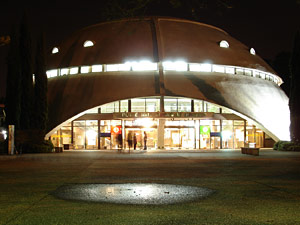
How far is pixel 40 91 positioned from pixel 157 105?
11.5m

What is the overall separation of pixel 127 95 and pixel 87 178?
24831 mm

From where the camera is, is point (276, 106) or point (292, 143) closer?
point (292, 143)

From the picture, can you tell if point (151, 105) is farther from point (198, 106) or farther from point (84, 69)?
point (84, 69)

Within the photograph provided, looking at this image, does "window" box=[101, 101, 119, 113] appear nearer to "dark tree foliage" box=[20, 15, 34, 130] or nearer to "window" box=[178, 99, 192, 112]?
"window" box=[178, 99, 192, 112]

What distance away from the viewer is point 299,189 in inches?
357

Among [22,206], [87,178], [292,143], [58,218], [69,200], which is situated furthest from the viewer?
[292,143]

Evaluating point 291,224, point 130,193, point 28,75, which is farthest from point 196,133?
point 291,224

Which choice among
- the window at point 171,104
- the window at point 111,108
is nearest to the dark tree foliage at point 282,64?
the window at point 171,104

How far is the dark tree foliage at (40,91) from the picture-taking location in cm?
3325

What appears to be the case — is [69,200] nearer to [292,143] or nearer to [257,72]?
[292,143]

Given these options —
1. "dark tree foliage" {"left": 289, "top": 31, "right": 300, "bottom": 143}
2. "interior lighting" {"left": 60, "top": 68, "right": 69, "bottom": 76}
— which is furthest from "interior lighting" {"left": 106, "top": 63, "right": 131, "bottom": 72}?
"dark tree foliage" {"left": 289, "top": 31, "right": 300, "bottom": 143}

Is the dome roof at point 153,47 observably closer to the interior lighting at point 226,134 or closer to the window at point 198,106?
the window at point 198,106

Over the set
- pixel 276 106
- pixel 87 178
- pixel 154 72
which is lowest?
pixel 87 178

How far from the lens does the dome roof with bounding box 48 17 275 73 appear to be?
3875 cm
